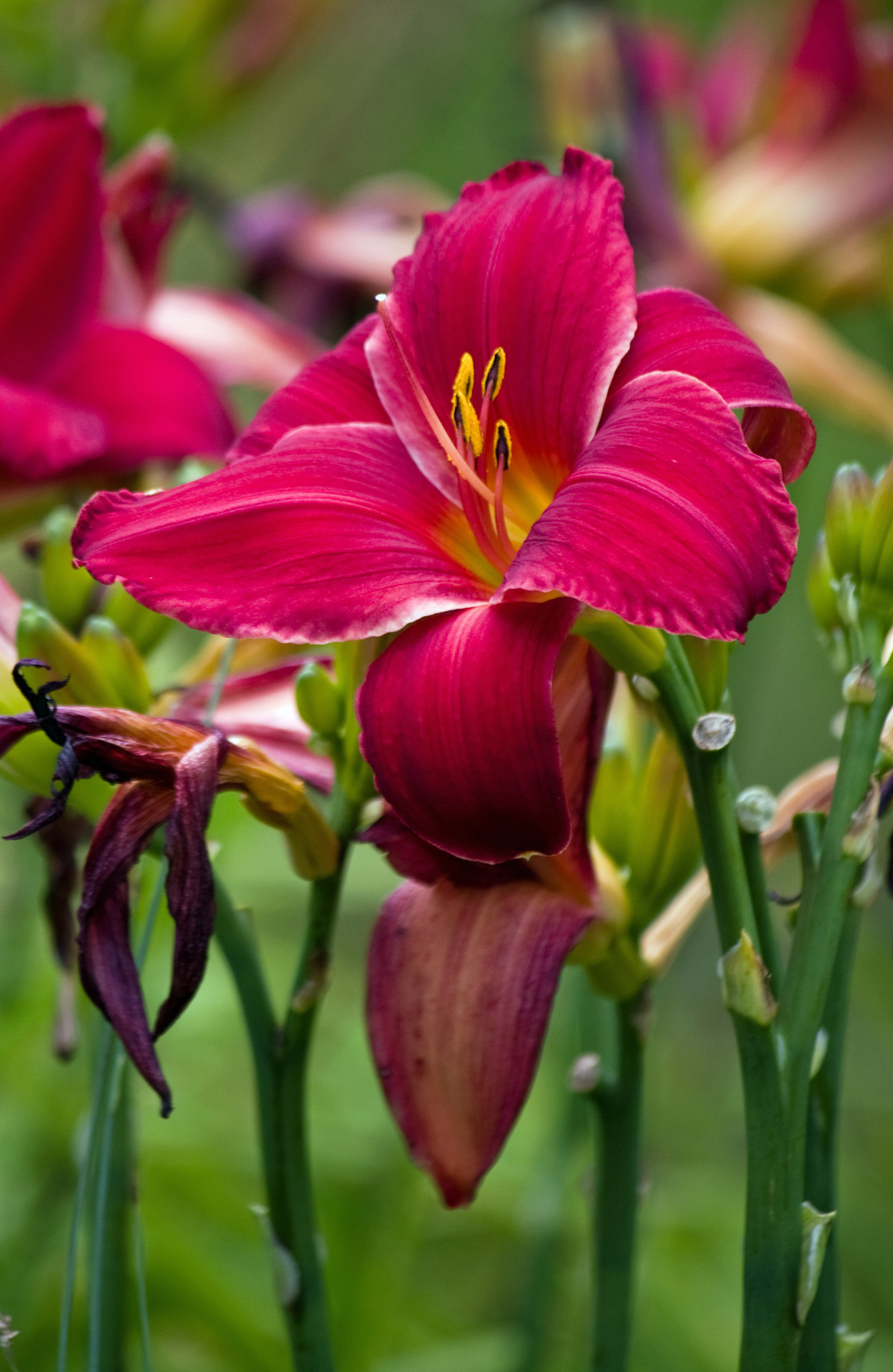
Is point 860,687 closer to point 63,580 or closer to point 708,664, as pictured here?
point 708,664

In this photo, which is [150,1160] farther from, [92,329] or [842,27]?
[842,27]

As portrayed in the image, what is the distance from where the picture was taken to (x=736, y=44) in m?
0.79

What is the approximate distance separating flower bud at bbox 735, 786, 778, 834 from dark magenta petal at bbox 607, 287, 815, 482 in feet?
0.18

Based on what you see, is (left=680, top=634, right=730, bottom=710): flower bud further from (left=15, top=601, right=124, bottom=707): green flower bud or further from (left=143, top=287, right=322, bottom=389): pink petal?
(left=143, top=287, right=322, bottom=389): pink petal

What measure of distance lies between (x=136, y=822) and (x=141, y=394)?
188 mm

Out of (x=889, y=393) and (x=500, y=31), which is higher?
(x=500, y=31)

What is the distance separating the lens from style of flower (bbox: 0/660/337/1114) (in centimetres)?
21

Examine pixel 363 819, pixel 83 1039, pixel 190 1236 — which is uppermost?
→ pixel 363 819

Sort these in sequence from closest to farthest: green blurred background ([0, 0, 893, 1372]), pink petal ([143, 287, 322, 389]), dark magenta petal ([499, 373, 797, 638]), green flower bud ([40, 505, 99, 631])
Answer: dark magenta petal ([499, 373, 797, 638]), green flower bud ([40, 505, 99, 631]), pink petal ([143, 287, 322, 389]), green blurred background ([0, 0, 893, 1372])

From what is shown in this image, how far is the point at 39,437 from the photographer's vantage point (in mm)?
334

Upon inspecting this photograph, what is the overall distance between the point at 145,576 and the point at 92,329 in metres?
0.19

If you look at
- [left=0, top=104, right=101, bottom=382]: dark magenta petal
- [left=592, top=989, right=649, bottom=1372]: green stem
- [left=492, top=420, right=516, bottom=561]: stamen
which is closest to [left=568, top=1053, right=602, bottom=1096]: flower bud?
[left=592, top=989, right=649, bottom=1372]: green stem

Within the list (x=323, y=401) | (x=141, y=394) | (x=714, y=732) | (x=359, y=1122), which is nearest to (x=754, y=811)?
(x=714, y=732)

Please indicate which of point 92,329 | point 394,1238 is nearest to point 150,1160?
point 394,1238
